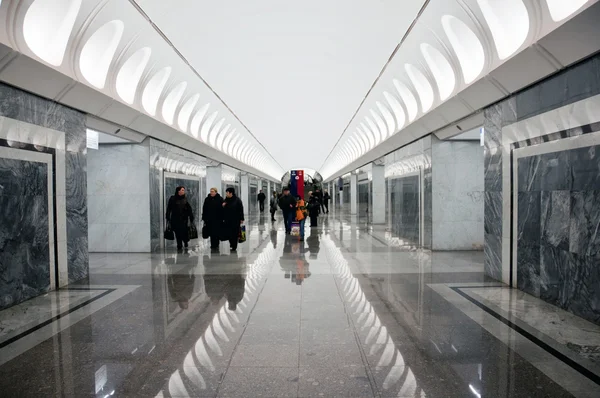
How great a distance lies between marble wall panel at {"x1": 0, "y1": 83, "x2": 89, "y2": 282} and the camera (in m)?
6.88

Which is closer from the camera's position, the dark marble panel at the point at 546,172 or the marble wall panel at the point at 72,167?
the dark marble panel at the point at 546,172

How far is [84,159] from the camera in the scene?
8.29 metres

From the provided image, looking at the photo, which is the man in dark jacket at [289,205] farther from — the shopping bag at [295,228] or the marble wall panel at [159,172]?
the marble wall panel at [159,172]

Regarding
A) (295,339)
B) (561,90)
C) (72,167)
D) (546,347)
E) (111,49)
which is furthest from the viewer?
(111,49)

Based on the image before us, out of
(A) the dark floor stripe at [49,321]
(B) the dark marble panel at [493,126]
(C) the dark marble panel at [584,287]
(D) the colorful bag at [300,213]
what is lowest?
(A) the dark floor stripe at [49,321]

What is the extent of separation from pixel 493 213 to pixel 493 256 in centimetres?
75

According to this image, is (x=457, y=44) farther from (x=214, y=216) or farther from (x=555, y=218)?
(x=214, y=216)

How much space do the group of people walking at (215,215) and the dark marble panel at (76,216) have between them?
10.8 ft

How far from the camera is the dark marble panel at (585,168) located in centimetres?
505

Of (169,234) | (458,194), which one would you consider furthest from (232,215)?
(458,194)

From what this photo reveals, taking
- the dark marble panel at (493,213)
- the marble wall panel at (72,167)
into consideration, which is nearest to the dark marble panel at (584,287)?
the dark marble panel at (493,213)

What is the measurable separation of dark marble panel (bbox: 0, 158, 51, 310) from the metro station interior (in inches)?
1.2

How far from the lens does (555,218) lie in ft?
19.3

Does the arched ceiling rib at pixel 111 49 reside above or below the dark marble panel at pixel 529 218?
above
